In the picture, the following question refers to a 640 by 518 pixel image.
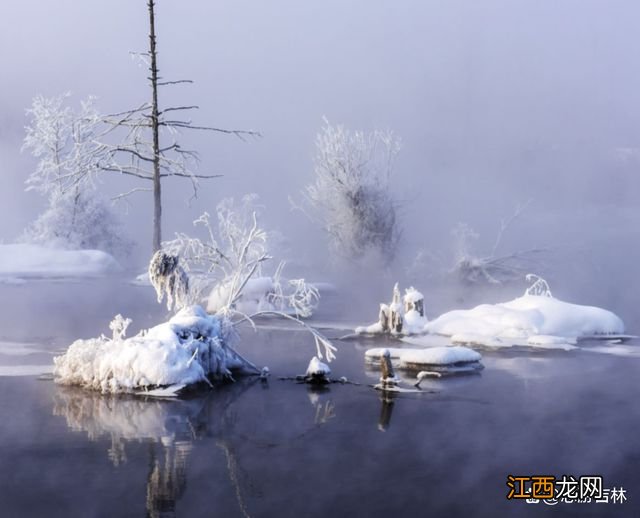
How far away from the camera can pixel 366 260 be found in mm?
51875

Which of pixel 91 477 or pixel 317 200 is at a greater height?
pixel 317 200

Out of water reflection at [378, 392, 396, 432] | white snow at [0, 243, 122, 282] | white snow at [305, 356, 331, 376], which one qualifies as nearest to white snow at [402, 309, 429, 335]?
white snow at [305, 356, 331, 376]

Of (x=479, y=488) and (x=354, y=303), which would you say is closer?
(x=479, y=488)

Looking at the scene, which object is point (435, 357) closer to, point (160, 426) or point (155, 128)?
point (160, 426)

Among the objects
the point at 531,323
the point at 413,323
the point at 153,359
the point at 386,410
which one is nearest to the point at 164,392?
the point at 153,359

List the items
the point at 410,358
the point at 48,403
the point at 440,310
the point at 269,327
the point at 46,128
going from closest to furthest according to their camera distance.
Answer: the point at 48,403 → the point at 410,358 → the point at 269,327 → the point at 440,310 → the point at 46,128

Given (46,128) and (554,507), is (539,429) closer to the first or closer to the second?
(554,507)

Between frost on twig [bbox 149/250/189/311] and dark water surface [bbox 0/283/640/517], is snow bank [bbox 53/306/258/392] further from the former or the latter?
frost on twig [bbox 149/250/189/311]

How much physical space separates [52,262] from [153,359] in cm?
4068

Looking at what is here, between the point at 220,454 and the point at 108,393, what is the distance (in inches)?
180

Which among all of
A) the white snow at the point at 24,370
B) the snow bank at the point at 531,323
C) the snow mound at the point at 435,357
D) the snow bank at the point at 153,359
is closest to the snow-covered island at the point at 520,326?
the snow bank at the point at 531,323

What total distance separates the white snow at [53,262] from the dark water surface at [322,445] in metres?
34.1

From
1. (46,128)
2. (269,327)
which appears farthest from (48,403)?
(46,128)

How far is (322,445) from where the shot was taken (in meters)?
12.5
